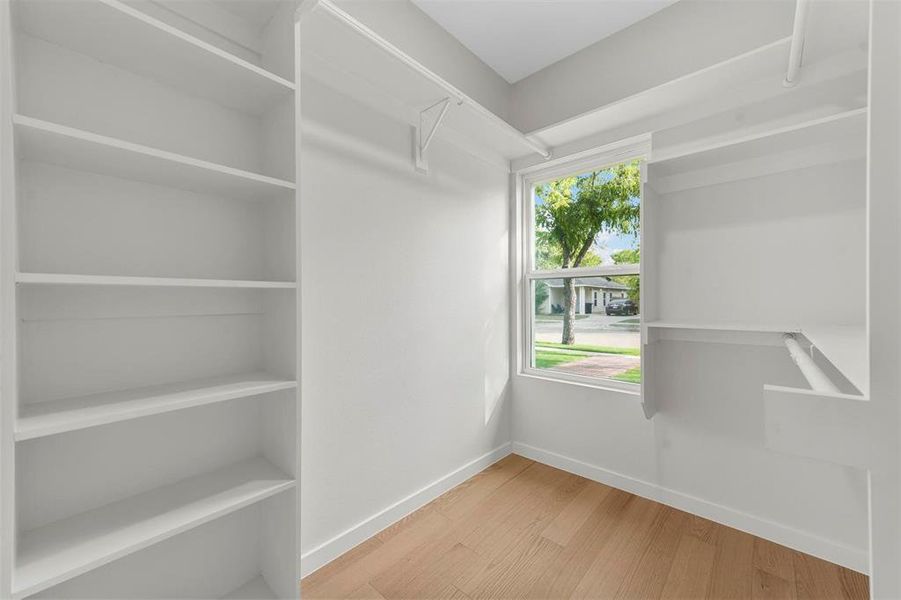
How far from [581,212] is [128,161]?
2369 mm

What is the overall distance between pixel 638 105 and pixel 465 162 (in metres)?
1.02

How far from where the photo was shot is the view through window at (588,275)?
2.33 meters

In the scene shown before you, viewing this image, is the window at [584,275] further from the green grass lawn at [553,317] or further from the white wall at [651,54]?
the white wall at [651,54]

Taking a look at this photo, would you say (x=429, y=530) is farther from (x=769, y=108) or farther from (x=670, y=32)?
(x=670, y=32)

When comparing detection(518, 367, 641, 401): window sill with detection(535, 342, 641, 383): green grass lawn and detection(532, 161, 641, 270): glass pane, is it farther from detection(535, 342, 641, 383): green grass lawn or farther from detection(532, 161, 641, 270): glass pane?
detection(532, 161, 641, 270): glass pane

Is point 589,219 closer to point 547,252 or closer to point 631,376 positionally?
point 547,252

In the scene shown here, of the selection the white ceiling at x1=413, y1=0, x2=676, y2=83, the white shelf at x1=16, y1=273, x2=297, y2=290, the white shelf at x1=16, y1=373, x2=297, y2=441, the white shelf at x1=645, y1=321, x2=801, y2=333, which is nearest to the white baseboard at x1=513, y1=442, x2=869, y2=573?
the white shelf at x1=645, y1=321, x2=801, y2=333

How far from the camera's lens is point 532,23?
211cm

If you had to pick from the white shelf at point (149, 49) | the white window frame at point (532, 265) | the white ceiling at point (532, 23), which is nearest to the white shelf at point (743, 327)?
the white window frame at point (532, 265)

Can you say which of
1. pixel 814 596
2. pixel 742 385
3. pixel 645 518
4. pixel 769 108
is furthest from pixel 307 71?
pixel 814 596

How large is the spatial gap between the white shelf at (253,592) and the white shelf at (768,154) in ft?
8.06

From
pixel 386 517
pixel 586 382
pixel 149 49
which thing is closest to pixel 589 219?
pixel 586 382

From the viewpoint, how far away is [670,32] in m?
2.01

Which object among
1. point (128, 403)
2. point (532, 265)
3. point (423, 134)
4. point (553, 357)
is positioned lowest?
point (553, 357)
